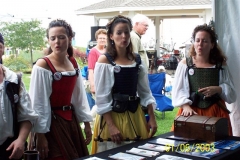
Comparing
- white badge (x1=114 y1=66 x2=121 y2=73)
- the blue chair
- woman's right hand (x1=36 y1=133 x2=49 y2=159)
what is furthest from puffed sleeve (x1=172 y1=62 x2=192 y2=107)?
the blue chair

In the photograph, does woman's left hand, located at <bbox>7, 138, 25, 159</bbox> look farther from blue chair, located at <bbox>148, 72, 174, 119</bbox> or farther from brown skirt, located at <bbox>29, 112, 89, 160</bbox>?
blue chair, located at <bbox>148, 72, 174, 119</bbox>

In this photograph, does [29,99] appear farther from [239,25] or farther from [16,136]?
[239,25]

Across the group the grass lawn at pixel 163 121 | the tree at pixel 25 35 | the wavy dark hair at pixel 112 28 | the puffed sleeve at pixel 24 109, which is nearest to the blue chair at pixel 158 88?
the grass lawn at pixel 163 121

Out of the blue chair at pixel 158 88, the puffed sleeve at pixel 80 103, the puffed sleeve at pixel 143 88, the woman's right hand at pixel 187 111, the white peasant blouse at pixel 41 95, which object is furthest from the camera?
the blue chair at pixel 158 88

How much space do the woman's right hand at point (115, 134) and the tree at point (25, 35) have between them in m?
4.35

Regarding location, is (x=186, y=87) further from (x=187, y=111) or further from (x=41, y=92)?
(x=41, y=92)

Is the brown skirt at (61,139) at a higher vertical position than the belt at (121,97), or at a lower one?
lower

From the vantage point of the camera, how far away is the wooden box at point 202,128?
7.62ft

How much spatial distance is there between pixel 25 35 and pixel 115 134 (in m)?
5.01

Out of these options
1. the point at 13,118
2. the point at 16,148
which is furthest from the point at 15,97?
the point at 16,148

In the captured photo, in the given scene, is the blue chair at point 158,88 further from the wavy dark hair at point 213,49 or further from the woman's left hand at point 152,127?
the woman's left hand at point 152,127

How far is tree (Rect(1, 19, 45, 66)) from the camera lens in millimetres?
6387

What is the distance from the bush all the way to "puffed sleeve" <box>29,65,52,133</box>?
172 inches
